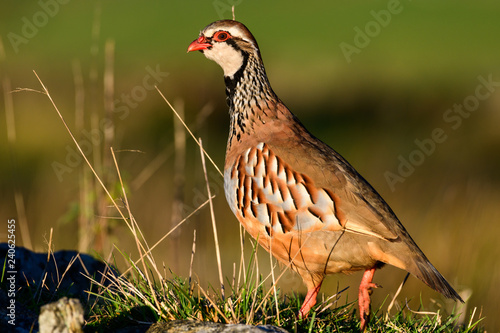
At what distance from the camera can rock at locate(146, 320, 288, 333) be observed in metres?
3.34

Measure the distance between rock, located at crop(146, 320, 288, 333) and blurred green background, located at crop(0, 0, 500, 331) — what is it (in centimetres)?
148

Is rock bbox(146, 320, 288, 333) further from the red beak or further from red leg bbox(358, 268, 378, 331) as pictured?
the red beak

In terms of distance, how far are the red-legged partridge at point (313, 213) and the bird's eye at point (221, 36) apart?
88 centimetres

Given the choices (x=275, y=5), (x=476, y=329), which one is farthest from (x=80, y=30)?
(x=476, y=329)

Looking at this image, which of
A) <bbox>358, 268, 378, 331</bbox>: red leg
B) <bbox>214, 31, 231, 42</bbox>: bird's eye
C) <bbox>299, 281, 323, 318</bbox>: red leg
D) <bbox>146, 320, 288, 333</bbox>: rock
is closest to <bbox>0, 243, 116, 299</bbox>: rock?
<bbox>146, 320, 288, 333</bbox>: rock

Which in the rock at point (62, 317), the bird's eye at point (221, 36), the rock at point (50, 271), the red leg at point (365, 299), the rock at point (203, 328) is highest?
the bird's eye at point (221, 36)

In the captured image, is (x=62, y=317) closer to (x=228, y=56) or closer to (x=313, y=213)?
(x=313, y=213)

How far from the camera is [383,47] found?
22.3 meters

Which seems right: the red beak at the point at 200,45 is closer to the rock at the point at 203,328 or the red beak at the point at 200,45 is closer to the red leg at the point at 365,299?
the red leg at the point at 365,299

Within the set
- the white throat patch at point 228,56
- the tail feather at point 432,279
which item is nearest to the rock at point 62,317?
the tail feather at point 432,279

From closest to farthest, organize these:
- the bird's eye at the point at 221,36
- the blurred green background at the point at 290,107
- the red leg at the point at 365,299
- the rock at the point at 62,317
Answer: the rock at the point at 62,317
the red leg at the point at 365,299
the bird's eye at the point at 221,36
the blurred green background at the point at 290,107

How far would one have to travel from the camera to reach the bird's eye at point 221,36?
5.41m

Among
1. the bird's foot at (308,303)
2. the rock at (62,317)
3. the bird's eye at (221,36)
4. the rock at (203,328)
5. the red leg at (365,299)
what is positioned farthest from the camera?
the bird's eye at (221,36)

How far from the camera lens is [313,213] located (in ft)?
14.8
